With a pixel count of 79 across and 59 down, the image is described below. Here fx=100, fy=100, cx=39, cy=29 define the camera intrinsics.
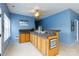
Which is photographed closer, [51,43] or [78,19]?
[51,43]

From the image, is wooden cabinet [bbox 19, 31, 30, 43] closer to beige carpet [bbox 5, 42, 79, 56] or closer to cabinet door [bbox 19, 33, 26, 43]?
cabinet door [bbox 19, 33, 26, 43]

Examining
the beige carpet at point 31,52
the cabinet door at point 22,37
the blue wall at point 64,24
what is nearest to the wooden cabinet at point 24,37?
the cabinet door at point 22,37

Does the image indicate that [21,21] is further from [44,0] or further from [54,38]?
[44,0]

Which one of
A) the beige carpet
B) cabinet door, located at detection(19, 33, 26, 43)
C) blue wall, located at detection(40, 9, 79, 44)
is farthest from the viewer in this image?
cabinet door, located at detection(19, 33, 26, 43)

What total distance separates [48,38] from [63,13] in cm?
349

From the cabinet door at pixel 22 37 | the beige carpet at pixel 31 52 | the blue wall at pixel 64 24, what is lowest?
the beige carpet at pixel 31 52

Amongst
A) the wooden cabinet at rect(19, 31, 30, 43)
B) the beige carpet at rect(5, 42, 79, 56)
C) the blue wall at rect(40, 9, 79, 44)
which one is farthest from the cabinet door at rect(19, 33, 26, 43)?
the blue wall at rect(40, 9, 79, 44)

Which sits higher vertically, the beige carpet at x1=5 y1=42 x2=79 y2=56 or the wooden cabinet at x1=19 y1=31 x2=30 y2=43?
the wooden cabinet at x1=19 y1=31 x2=30 y2=43

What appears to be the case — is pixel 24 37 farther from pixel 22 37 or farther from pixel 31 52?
pixel 31 52

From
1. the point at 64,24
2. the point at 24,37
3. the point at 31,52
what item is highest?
the point at 64,24

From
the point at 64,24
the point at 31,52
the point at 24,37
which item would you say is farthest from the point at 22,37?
the point at 64,24

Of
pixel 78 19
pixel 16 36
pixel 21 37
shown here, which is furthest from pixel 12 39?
pixel 78 19

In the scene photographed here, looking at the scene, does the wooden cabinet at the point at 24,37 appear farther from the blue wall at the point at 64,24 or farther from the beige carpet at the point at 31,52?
the blue wall at the point at 64,24

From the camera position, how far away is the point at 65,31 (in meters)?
6.34
